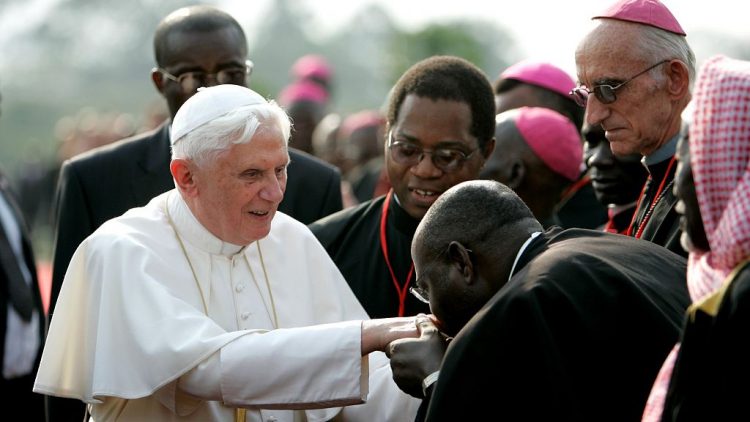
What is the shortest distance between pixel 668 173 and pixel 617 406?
64.9 inches

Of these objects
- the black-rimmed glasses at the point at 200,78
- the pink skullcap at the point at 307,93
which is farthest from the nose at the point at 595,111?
the pink skullcap at the point at 307,93

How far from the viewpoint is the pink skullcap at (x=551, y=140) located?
6.82m

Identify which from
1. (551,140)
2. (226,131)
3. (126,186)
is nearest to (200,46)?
(126,186)

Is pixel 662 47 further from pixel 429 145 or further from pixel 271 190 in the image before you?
pixel 271 190

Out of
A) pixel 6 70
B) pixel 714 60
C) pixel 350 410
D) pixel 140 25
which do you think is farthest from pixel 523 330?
pixel 140 25

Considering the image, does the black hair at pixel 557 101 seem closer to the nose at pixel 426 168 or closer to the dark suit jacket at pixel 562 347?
the nose at pixel 426 168

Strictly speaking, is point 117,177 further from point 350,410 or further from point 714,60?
point 714,60

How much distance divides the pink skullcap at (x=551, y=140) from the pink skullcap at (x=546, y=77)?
0.98m

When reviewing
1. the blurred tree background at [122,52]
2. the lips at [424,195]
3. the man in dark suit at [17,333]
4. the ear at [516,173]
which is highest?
the lips at [424,195]

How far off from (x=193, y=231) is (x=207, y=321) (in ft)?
1.45

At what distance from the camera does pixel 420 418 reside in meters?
4.44

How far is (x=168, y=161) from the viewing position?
6520 mm

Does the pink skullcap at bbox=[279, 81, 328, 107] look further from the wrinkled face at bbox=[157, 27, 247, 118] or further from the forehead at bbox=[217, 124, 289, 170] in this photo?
the forehead at bbox=[217, 124, 289, 170]

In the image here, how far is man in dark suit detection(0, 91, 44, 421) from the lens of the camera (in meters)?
7.51
